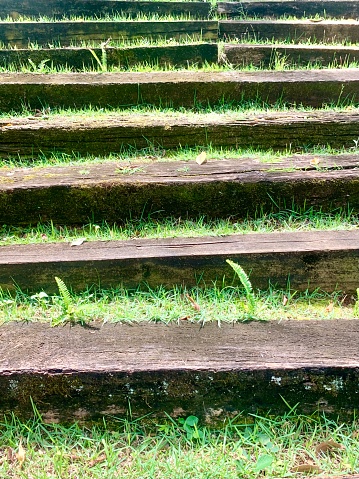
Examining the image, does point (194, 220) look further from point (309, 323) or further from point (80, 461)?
point (80, 461)

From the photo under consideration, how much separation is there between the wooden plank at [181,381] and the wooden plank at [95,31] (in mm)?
3650

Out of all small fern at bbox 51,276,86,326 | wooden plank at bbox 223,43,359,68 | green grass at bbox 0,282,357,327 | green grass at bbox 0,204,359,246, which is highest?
wooden plank at bbox 223,43,359,68

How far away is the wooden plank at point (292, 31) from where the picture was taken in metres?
4.50

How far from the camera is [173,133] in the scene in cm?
312

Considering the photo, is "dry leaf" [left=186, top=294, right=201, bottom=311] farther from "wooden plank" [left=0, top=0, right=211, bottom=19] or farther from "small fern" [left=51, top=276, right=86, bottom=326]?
"wooden plank" [left=0, top=0, right=211, bottom=19]

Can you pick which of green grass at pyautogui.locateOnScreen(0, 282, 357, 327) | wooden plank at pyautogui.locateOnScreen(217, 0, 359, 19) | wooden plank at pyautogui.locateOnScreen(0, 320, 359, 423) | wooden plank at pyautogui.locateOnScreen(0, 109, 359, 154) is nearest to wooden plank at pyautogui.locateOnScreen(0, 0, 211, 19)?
wooden plank at pyautogui.locateOnScreen(217, 0, 359, 19)

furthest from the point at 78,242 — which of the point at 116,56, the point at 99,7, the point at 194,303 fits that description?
the point at 99,7

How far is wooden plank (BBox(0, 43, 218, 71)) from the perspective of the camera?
4.05 metres

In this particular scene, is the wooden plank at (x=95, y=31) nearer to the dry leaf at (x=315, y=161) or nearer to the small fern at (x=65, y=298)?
the dry leaf at (x=315, y=161)

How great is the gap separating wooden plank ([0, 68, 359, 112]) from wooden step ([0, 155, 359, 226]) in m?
0.95

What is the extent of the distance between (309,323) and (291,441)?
0.55m

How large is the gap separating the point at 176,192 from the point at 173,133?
1.99 ft

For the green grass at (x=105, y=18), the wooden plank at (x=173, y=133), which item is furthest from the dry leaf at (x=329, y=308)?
the green grass at (x=105, y=18)

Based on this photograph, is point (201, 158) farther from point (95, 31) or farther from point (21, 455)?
point (95, 31)
